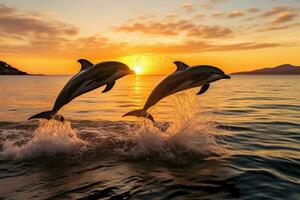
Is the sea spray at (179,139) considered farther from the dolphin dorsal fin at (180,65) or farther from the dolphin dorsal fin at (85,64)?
the dolphin dorsal fin at (85,64)

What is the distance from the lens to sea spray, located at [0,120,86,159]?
11133 mm

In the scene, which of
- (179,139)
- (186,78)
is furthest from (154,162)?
(186,78)

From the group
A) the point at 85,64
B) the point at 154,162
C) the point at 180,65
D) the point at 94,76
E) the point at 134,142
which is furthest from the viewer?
the point at 134,142

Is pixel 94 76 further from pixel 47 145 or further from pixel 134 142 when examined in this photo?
pixel 47 145

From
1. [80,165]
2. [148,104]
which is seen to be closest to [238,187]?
[148,104]

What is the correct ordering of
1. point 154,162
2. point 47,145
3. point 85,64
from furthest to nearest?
point 47,145 < point 154,162 < point 85,64

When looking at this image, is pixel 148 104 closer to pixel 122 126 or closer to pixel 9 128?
pixel 122 126

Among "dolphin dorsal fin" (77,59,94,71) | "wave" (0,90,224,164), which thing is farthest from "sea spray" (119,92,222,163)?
"dolphin dorsal fin" (77,59,94,71)

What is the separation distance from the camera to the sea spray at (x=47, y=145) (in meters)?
11.1

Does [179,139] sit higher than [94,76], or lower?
lower

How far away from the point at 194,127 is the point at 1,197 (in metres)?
7.18

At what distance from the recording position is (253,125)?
17234 mm

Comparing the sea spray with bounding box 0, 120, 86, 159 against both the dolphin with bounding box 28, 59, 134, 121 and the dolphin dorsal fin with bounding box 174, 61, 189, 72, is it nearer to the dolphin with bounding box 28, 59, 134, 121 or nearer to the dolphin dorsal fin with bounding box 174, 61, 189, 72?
the dolphin with bounding box 28, 59, 134, 121

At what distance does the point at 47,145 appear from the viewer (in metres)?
11.6
